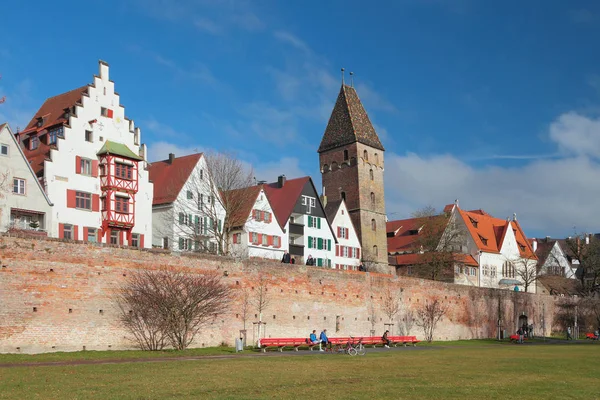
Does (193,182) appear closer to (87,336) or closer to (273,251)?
(273,251)

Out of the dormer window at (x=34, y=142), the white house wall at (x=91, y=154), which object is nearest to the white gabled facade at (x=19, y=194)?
the white house wall at (x=91, y=154)

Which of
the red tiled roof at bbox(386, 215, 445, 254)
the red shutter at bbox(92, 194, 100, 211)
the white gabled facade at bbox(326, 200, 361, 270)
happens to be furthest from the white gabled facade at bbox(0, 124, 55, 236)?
the red tiled roof at bbox(386, 215, 445, 254)

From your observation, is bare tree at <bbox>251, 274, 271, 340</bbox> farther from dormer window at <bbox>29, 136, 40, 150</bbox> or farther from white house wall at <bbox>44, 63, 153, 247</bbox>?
dormer window at <bbox>29, 136, 40, 150</bbox>

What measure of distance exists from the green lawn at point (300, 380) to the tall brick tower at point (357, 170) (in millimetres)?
48878

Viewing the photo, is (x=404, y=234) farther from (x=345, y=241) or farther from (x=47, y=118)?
(x=47, y=118)

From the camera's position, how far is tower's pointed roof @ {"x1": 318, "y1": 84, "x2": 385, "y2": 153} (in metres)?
79.8

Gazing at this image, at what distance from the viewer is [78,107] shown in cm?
4725

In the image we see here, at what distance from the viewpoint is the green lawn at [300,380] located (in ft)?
56.2

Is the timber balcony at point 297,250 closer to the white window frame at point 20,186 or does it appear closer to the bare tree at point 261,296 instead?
the bare tree at point 261,296

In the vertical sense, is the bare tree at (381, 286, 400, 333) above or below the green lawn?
above

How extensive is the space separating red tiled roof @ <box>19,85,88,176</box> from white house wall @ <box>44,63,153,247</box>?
2.72ft

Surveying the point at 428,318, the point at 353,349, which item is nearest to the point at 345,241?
the point at 428,318

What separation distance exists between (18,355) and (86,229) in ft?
61.5

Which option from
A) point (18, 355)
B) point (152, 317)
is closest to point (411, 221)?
point (152, 317)
